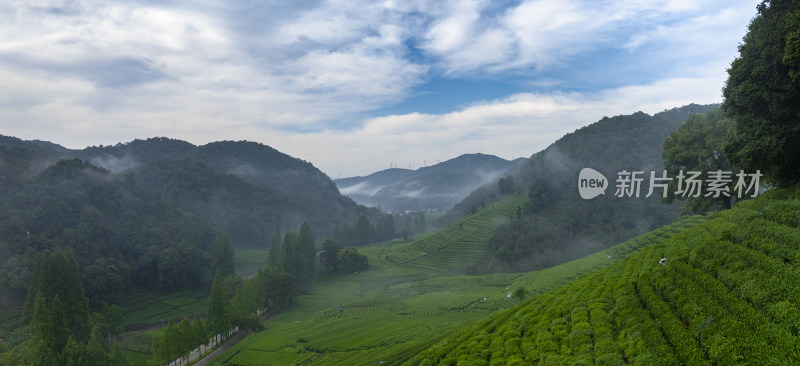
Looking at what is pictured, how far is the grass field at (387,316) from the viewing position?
39.4 m

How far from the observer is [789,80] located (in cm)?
2209

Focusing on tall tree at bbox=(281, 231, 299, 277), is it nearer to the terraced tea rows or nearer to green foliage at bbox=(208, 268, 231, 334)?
green foliage at bbox=(208, 268, 231, 334)

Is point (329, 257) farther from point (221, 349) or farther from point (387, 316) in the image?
point (387, 316)

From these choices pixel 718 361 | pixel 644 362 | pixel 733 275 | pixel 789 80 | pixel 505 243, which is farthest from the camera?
pixel 505 243

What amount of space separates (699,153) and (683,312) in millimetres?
28391

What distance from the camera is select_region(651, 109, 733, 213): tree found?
3562 centimetres

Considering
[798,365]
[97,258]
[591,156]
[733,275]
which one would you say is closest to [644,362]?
[798,365]

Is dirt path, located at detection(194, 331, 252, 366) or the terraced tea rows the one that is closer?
dirt path, located at detection(194, 331, 252, 366)

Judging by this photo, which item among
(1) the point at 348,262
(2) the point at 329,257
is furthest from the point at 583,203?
(2) the point at 329,257

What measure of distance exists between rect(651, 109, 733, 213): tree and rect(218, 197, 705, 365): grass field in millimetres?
5543

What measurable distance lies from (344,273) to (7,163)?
10309 centimetres

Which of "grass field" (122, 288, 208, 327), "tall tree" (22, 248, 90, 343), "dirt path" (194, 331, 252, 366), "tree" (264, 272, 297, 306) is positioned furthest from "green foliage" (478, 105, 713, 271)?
"tall tree" (22, 248, 90, 343)

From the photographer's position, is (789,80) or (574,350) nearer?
(574,350)

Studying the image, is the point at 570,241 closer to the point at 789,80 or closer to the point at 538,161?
the point at 538,161
